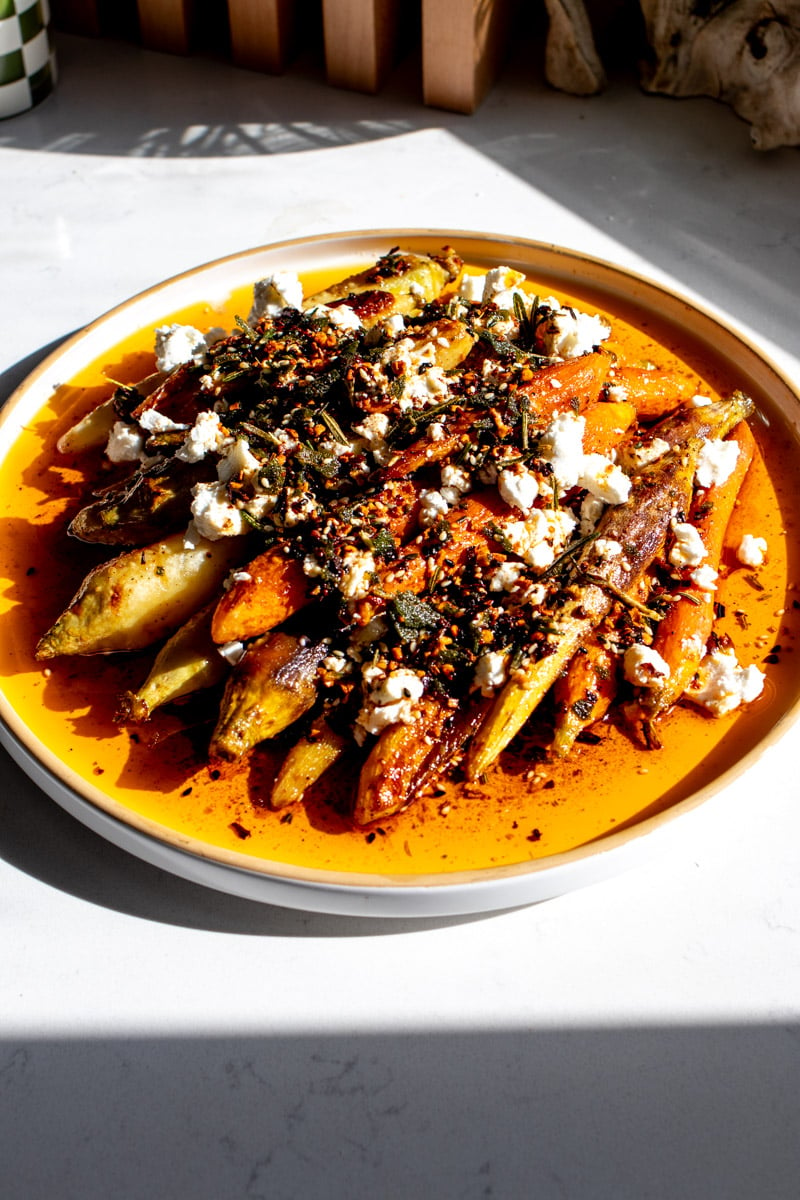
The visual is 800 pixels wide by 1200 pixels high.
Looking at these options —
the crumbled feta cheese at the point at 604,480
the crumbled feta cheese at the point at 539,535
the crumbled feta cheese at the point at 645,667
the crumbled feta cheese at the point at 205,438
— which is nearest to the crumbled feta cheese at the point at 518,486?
the crumbled feta cheese at the point at 539,535

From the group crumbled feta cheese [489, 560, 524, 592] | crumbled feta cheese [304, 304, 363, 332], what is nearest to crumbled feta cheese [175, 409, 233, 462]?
crumbled feta cheese [304, 304, 363, 332]

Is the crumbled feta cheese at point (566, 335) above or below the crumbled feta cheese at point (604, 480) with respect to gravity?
above

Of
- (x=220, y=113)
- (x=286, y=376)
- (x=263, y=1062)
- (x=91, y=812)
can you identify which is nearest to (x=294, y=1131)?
(x=263, y=1062)

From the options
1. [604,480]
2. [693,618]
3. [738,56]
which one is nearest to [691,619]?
[693,618]

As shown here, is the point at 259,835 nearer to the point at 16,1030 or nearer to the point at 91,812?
the point at 91,812

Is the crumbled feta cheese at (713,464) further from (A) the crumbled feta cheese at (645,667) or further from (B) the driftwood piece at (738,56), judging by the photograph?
(B) the driftwood piece at (738,56)
